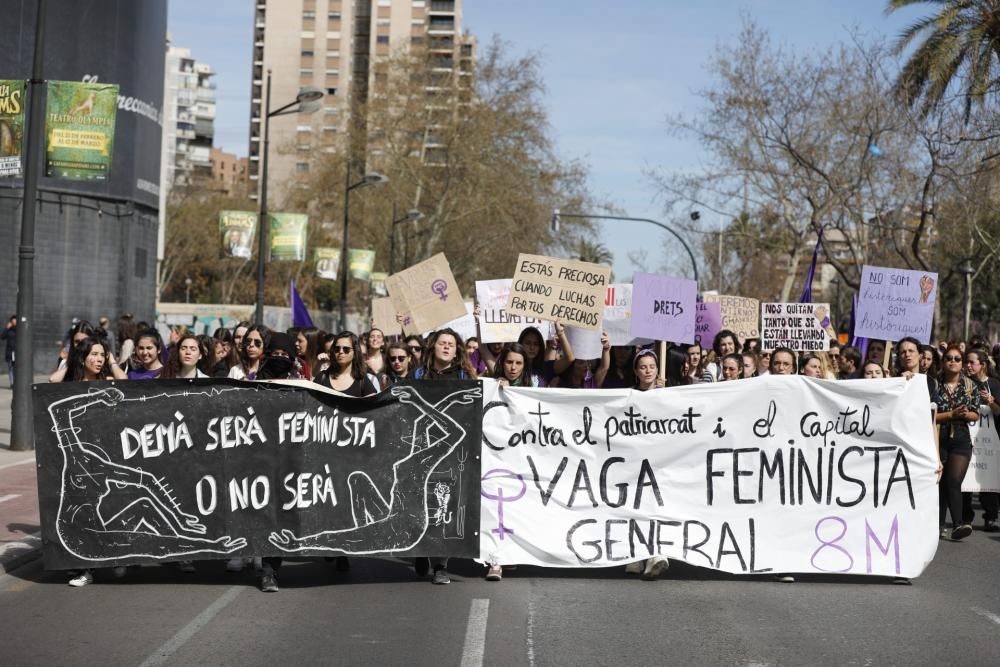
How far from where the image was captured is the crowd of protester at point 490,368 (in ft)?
30.7

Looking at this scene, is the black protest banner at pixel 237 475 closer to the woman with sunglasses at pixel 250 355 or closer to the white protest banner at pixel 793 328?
the woman with sunglasses at pixel 250 355

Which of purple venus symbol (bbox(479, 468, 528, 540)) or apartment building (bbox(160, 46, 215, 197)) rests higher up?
apartment building (bbox(160, 46, 215, 197))

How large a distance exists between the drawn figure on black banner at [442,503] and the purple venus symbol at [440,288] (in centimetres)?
479

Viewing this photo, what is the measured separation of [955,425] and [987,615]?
3.46 m

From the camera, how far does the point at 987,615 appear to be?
8039 millimetres

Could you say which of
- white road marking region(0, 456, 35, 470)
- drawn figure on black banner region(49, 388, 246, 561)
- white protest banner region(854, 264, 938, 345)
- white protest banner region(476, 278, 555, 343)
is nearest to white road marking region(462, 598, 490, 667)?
drawn figure on black banner region(49, 388, 246, 561)

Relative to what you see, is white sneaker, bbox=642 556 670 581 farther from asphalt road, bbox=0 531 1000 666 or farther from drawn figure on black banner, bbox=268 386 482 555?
drawn figure on black banner, bbox=268 386 482 555

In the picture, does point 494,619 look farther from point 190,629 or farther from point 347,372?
point 347,372

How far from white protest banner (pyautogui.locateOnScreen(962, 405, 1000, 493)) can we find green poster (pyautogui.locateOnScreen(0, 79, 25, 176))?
1059 cm

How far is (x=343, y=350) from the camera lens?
30.7 feet

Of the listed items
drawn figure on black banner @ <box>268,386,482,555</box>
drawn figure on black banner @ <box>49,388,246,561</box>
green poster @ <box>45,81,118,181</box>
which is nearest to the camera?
drawn figure on black banner @ <box>49,388,246,561</box>

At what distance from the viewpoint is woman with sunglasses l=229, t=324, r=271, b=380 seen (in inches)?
415

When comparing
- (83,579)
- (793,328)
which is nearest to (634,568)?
(83,579)

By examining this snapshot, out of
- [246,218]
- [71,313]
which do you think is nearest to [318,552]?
[246,218]
